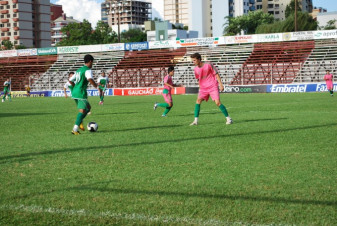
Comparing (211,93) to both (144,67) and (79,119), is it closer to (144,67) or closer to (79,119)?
(79,119)

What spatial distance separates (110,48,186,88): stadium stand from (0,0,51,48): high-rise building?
3600 inches

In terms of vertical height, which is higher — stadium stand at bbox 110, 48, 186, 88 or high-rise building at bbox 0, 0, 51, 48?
high-rise building at bbox 0, 0, 51, 48

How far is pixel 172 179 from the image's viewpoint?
644 cm

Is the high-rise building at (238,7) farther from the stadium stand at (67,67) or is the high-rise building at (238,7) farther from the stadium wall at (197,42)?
the stadium wall at (197,42)

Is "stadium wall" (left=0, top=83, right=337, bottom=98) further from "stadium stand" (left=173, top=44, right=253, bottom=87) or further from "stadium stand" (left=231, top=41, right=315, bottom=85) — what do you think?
"stadium stand" (left=173, top=44, right=253, bottom=87)

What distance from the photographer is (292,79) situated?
4850cm

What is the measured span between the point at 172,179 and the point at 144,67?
5185 centimetres

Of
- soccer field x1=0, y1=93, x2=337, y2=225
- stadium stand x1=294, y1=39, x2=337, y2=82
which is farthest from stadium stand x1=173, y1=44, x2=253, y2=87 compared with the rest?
soccer field x1=0, y1=93, x2=337, y2=225

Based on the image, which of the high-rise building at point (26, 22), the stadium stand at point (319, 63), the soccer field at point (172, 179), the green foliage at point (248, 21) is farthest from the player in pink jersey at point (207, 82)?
the high-rise building at point (26, 22)

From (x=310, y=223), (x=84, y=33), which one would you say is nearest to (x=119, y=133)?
(x=310, y=223)

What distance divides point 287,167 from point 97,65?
55681 mm

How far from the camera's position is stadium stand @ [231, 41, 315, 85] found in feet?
163

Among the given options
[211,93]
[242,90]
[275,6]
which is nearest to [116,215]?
[211,93]

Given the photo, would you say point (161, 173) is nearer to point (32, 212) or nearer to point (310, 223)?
point (32, 212)
